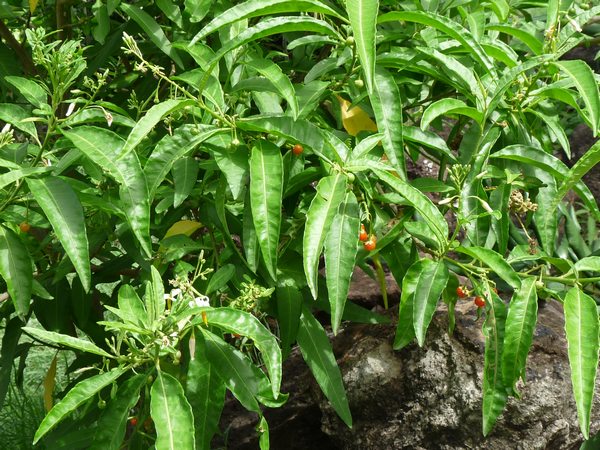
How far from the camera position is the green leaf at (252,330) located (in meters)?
1.47

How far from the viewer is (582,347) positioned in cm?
151

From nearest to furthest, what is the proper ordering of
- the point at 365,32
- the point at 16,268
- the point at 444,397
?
the point at 365,32
the point at 16,268
the point at 444,397

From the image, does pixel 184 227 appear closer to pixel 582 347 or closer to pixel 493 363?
pixel 493 363

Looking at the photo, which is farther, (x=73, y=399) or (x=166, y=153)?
(x=166, y=153)

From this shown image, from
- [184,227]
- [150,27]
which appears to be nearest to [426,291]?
[184,227]

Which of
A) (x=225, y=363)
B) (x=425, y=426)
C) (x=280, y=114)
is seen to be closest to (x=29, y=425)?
(x=425, y=426)

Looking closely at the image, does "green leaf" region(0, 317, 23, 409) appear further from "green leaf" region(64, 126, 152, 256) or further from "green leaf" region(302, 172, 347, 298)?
"green leaf" region(302, 172, 347, 298)

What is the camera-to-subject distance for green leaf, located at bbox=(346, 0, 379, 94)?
4.50ft

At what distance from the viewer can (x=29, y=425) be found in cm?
340

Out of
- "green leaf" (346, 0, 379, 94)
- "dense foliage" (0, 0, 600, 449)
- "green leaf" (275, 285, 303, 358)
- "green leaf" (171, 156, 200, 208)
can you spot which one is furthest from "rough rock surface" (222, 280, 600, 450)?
"green leaf" (346, 0, 379, 94)

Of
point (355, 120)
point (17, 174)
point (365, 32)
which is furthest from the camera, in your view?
point (355, 120)

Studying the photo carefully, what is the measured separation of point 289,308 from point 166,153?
46cm

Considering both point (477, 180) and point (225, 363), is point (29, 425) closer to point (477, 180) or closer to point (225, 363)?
point (225, 363)

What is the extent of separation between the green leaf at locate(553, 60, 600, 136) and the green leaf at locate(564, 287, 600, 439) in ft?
0.94
